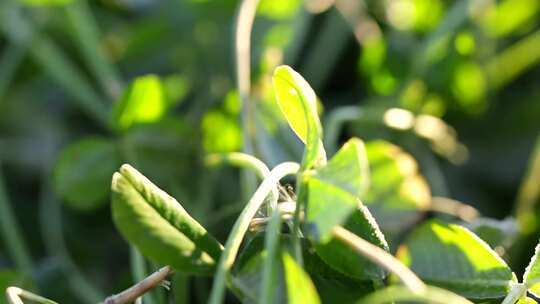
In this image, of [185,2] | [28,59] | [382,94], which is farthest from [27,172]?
[382,94]

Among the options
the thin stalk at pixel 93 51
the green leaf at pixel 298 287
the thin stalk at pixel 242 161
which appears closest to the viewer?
the green leaf at pixel 298 287

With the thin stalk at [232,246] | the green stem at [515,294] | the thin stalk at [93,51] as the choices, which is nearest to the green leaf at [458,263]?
the green stem at [515,294]

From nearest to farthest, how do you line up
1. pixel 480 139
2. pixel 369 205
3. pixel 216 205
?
1. pixel 369 205
2. pixel 216 205
3. pixel 480 139

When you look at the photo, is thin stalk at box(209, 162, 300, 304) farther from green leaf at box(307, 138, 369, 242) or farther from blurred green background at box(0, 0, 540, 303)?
blurred green background at box(0, 0, 540, 303)

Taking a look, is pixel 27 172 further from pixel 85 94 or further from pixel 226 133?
pixel 226 133

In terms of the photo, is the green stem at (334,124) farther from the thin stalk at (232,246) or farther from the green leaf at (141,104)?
the thin stalk at (232,246)

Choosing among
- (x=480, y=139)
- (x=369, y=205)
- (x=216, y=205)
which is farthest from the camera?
(x=480, y=139)

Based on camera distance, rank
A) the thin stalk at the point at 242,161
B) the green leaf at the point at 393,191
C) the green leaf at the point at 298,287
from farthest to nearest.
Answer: the green leaf at the point at 393,191
the thin stalk at the point at 242,161
the green leaf at the point at 298,287
